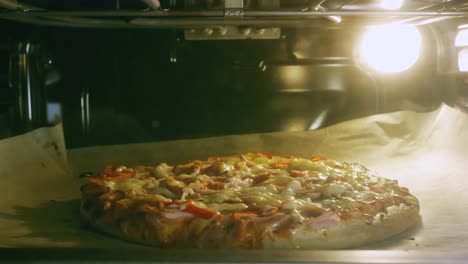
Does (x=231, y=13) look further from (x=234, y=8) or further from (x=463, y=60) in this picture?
(x=463, y=60)

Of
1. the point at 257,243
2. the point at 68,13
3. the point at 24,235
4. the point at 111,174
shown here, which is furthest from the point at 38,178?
the point at 257,243

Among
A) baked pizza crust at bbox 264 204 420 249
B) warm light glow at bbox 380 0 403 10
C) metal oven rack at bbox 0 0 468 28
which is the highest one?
warm light glow at bbox 380 0 403 10

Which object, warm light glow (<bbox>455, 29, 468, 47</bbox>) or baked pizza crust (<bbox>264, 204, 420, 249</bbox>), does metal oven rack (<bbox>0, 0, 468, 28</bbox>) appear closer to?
warm light glow (<bbox>455, 29, 468, 47</bbox>)

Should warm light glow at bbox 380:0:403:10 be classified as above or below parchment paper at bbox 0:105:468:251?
above

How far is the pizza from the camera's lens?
1.22m

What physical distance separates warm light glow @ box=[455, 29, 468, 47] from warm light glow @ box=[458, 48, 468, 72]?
22 millimetres

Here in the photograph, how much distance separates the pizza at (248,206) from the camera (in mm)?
1224

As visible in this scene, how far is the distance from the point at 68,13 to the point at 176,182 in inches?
22.3

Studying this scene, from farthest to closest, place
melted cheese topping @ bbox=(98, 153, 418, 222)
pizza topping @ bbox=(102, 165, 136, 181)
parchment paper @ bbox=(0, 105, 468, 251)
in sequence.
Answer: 1. pizza topping @ bbox=(102, 165, 136, 181)
2. parchment paper @ bbox=(0, 105, 468, 251)
3. melted cheese topping @ bbox=(98, 153, 418, 222)

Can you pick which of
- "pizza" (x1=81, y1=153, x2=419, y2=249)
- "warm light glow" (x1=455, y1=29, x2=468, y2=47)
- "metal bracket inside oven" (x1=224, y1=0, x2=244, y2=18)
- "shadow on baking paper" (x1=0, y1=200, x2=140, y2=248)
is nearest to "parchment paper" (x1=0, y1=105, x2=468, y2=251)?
"shadow on baking paper" (x1=0, y1=200, x2=140, y2=248)

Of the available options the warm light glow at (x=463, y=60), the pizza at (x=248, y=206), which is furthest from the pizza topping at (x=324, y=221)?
the warm light glow at (x=463, y=60)

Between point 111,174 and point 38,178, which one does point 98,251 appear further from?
point 38,178

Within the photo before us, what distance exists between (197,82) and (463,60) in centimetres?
94

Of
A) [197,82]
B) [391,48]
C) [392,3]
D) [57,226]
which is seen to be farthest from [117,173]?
[391,48]
